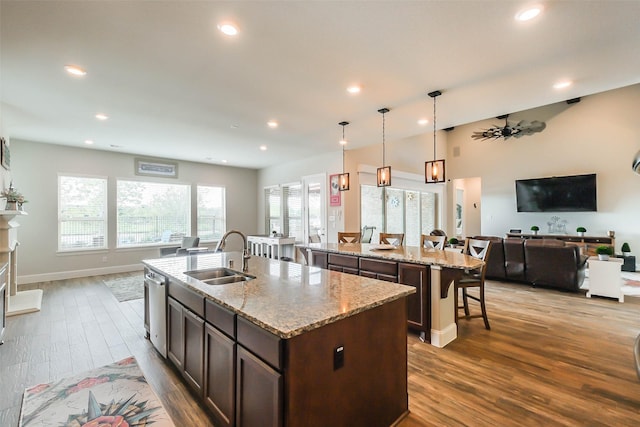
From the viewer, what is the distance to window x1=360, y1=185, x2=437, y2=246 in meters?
7.04

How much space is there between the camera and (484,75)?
118 inches

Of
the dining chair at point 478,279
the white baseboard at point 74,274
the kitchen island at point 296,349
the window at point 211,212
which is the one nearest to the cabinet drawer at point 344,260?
the dining chair at point 478,279

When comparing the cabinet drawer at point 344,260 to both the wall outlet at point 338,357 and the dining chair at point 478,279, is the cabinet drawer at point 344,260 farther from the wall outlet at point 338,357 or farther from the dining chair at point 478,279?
the wall outlet at point 338,357

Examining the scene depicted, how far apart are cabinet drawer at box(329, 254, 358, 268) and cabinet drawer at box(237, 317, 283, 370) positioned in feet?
7.57

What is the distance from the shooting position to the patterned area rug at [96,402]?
1.88m

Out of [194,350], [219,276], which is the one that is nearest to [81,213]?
[219,276]

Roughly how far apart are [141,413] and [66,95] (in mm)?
3625

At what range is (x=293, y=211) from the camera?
25.5 feet

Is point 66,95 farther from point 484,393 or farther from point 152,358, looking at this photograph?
point 484,393

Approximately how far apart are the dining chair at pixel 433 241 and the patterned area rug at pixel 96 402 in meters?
3.43

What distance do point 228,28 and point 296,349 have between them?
2.30m

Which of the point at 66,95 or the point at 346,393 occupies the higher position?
the point at 66,95

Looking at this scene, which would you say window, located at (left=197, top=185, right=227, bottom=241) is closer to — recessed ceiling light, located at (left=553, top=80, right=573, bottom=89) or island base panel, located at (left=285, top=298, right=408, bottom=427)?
island base panel, located at (left=285, top=298, right=408, bottom=427)

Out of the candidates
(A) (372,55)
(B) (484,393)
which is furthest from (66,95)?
(B) (484,393)
